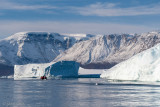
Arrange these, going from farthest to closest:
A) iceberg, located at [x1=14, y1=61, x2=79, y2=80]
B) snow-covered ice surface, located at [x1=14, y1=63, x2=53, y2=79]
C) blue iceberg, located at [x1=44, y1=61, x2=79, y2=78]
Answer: snow-covered ice surface, located at [x1=14, y1=63, x2=53, y2=79] < iceberg, located at [x1=14, y1=61, x2=79, y2=80] < blue iceberg, located at [x1=44, y1=61, x2=79, y2=78]

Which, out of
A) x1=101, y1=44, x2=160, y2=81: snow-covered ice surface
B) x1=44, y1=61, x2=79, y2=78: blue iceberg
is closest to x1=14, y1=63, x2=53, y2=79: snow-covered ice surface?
x1=44, y1=61, x2=79, y2=78: blue iceberg

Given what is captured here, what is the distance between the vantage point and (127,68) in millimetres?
73562

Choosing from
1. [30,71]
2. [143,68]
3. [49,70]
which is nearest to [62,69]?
[49,70]

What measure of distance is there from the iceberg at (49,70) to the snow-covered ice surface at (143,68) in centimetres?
3718

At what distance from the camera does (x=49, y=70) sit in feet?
366

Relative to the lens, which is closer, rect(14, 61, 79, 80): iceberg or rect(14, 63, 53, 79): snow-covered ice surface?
rect(14, 61, 79, 80): iceberg

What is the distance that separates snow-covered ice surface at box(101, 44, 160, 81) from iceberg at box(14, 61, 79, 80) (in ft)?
122

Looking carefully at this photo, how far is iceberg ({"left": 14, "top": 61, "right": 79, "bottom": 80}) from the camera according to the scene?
11194cm

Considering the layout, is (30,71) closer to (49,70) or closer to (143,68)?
(49,70)

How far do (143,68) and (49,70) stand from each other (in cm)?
4667

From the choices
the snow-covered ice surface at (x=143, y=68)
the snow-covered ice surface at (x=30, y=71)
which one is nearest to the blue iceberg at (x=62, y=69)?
the snow-covered ice surface at (x=30, y=71)

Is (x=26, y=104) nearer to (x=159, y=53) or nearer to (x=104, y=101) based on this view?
(x=104, y=101)

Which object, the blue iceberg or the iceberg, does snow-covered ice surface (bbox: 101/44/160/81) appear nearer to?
the blue iceberg

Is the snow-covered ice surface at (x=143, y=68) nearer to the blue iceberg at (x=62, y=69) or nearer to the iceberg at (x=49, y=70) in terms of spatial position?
the blue iceberg at (x=62, y=69)
